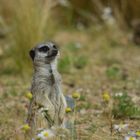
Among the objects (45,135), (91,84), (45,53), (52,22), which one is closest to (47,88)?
(45,53)

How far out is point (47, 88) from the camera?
202 inches

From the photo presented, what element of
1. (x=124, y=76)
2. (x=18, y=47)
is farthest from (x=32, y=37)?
(x=124, y=76)

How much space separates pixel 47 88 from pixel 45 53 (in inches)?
12.0

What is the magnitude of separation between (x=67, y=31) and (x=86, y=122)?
637 centimetres

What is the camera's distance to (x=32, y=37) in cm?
870

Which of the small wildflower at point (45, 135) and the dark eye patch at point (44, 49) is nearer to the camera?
the small wildflower at point (45, 135)

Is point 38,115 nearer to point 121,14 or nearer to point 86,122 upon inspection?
point 86,122

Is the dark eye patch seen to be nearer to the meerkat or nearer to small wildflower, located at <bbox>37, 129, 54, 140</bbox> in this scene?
the meerkat

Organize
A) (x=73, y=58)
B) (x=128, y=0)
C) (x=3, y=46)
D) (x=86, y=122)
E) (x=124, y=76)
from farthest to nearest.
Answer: (x=128, y=0)
(x=3, y=46)
(x=73, y=58)
(x=124, y=76)
(x=86, y=122)

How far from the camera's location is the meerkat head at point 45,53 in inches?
203

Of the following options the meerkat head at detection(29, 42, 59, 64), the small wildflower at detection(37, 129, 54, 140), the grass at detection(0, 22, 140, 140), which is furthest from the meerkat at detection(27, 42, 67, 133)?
the small wildflower at detection(37, 129, 54, 140)

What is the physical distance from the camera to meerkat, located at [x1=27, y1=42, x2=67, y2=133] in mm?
5000

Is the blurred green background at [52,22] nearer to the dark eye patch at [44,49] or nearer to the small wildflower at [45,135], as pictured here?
the dark eye patch at [44,49]

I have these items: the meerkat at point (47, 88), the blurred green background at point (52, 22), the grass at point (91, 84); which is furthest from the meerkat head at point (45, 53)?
the blurred green background at point (52, 22)
